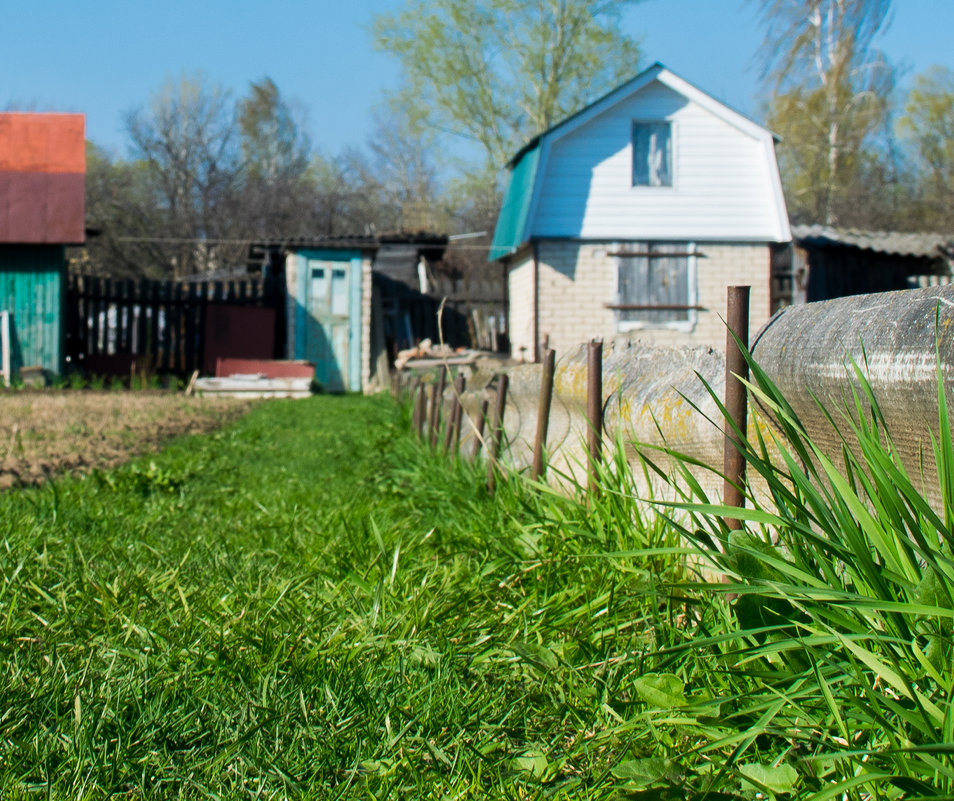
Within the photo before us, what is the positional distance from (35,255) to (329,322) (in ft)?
17.4

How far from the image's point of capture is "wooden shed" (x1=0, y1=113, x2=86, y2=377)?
15453 mm

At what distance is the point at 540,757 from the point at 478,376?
5555mm

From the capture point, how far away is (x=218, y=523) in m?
4.17

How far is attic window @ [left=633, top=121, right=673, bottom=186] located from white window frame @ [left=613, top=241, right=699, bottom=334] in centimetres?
124

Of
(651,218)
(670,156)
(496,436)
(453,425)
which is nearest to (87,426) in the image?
(453,425)

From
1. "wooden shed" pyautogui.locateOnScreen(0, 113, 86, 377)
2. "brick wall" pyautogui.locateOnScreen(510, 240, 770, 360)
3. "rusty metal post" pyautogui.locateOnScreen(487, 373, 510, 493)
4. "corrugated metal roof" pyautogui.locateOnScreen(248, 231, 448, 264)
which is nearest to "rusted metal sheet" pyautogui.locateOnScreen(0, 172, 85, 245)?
"wooden shed" pyautogui.locateOnScreen(0, 113, 86, 377)

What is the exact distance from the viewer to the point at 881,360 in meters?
1.69

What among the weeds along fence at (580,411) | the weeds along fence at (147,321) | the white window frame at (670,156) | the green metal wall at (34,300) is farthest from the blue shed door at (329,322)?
the weeds along fence at (580,411)

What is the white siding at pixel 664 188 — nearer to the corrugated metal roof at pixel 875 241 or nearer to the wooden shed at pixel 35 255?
the corrugated metal roof at pixel 875 241

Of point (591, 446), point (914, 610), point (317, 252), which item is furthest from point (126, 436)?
point (317, 252)

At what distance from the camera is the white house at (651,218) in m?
17.2

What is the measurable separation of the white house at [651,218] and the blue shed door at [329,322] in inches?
143

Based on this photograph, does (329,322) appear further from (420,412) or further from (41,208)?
(420,412)

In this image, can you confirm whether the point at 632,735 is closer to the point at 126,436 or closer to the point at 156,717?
the point at 156,717
